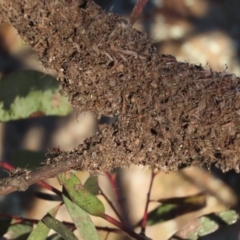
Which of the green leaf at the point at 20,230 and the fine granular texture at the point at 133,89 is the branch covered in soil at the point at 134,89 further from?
the green leaf at the point at 20,230

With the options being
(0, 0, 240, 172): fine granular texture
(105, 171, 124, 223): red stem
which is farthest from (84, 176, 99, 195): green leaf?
(0, 0, 240, 172): fine granular texture

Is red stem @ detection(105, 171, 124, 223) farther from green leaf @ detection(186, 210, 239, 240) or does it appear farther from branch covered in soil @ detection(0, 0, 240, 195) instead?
branch covered in soil @ detection(0, 0, 240, 195)

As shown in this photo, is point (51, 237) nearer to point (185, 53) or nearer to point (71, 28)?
point (71, 28)

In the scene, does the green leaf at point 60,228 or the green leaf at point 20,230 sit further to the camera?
the green leaf at point 20,230

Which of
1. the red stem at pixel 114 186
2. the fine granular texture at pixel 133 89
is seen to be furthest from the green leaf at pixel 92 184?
the fine granular texture at pixel 133 89

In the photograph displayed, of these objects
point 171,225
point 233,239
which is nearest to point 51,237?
point 171,225

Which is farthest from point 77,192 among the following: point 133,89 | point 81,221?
point 133,89
